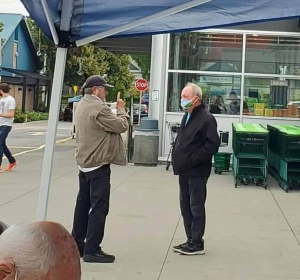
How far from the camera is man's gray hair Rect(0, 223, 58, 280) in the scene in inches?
59.1

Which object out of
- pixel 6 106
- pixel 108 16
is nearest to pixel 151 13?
pixel 108 16

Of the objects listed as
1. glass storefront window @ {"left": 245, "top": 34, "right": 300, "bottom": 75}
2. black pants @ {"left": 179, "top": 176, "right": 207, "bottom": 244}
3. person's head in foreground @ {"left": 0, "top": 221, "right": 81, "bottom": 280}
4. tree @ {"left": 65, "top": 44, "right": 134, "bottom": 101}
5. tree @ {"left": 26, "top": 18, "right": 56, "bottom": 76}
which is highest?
tree @ {"left": 26, "top": 18, "right": 56, "bottom": 76}

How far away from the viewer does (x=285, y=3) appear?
523 centimetres

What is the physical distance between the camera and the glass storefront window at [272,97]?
51.8 feet

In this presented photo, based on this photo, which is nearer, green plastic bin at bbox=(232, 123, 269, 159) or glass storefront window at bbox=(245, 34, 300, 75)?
green plastic bin at bbox=(232, 123, 269, 159)

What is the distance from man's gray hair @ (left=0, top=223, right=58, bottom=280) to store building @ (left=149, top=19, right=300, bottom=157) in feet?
47.1

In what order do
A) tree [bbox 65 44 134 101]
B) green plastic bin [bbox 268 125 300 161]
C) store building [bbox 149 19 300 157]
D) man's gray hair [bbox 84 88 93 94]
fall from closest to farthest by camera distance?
man's gray hair [bbox 84 88 93 94]
green plastic bin [bbox 268 125 300 161]
store building [bbox 149 19 300 157]
tree [bbox 65 44 134 101]

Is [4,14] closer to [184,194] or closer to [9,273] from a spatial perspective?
[184,194]

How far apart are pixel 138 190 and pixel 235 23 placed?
22.0 feet

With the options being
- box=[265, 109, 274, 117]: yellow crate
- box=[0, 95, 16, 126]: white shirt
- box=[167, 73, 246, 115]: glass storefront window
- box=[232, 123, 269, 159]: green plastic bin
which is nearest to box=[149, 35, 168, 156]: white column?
box=[167, 73, 246, 115]: glass storefront window

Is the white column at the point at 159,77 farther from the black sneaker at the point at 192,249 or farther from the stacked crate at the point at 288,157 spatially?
the black sneaker at the point at 192,249

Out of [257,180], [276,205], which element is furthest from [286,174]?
[276,205]

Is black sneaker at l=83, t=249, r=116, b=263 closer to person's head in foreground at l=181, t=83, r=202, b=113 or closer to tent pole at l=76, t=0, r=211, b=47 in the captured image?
person's head in foreground at l=181, t=83, r=202, b=113

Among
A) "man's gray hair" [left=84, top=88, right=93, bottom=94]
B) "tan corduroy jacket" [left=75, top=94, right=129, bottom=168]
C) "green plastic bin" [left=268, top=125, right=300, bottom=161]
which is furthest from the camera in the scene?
"green plastic bin" [left=268, top=125, right=300, bottom=161]
